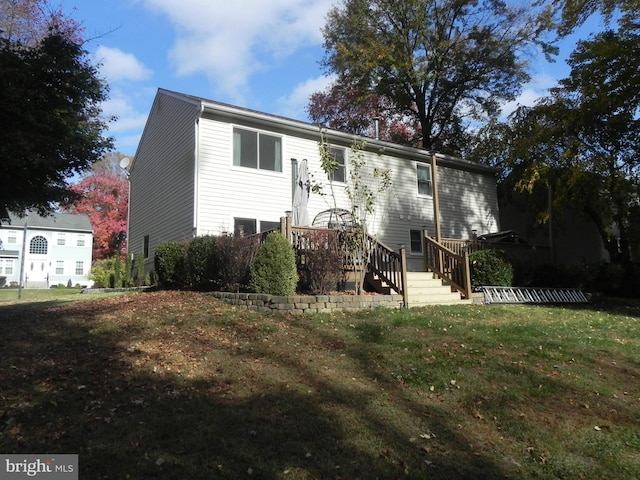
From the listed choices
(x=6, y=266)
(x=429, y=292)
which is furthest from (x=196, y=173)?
(x=6, y=266)

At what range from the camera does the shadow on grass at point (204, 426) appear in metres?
3.47

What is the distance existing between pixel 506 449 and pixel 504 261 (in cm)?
1025

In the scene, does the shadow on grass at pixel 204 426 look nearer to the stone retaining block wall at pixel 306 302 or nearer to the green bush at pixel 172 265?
the stone retaining block wall at pixel 306 302

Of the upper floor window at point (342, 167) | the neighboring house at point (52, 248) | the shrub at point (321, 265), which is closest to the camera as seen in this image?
the shrub at point (321, 265)

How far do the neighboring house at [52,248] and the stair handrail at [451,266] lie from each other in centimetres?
3801

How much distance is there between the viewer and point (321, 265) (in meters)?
9.62

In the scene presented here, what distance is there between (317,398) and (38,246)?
4704 centimetres

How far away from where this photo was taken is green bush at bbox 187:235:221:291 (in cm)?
1093

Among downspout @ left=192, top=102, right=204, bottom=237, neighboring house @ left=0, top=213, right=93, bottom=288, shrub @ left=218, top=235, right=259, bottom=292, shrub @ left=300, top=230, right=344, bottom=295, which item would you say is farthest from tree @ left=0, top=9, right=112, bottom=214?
neighboring house @ left=0, top=213, right=93, bottom=288

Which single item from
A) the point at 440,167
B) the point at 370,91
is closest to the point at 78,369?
the point at 440,167

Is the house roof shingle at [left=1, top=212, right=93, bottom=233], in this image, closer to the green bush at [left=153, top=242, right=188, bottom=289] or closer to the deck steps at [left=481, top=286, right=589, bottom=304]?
the green bush at [left=153, top=242, right=188, bottom=289]

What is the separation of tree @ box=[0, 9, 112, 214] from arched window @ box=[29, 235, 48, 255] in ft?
123

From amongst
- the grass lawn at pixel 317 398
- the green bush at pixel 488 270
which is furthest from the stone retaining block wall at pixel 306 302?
the green bush at pixel 488 270

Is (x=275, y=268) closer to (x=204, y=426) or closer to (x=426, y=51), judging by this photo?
(x=204, y=426)
